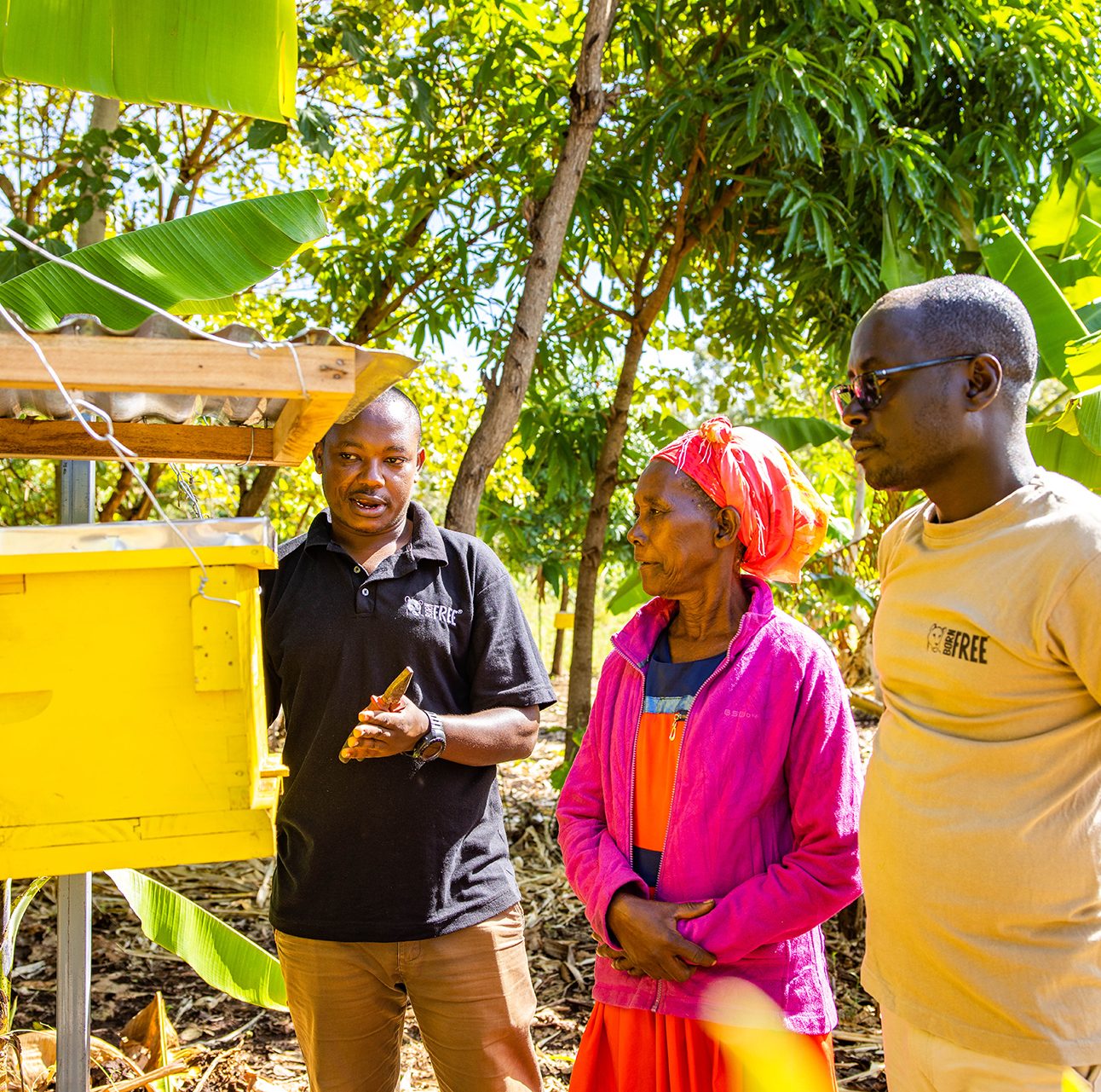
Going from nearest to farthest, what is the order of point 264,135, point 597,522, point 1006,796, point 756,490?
point 1006,796, point 756,490, point 264,135, point 597,522

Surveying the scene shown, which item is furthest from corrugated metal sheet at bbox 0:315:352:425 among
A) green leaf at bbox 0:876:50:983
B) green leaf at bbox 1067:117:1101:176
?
green leaf at bbox 1067:117:1101:176

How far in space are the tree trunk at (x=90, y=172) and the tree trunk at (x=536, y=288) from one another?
5.67 feet

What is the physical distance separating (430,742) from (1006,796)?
1.02m

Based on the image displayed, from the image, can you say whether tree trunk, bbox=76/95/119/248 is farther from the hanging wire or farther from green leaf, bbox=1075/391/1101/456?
green leaf, bbox=1075/391/1101/456

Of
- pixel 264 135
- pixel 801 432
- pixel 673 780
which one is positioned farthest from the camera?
pixel 801 432

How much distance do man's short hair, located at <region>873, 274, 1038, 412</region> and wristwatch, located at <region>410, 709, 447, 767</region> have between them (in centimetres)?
112

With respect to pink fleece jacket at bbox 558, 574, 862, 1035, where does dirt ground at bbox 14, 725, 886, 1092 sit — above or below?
below

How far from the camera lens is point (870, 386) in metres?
1.86

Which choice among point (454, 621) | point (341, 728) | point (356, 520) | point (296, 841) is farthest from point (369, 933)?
point (356, 520)

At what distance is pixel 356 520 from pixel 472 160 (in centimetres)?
331

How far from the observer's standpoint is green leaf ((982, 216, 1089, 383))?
3.34 m

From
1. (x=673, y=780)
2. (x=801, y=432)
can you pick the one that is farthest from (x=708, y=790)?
(x=801, y=432)

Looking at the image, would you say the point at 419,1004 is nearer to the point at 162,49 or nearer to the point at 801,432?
the point at 162,49

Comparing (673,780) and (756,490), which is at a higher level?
(756,490)
